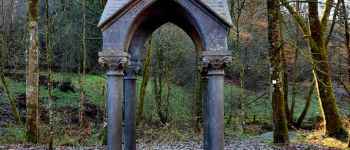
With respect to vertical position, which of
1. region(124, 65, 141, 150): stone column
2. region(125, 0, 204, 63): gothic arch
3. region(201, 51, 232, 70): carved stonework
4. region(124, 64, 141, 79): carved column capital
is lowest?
region(124, 65, 141, 150): stone column

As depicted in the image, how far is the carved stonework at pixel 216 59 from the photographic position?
25.4 feet

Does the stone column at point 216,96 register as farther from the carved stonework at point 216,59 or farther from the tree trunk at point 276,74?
the tree trunk at point 276,74

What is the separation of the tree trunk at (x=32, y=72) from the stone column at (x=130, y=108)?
18.9 feet

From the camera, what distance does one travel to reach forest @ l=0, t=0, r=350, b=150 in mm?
14586

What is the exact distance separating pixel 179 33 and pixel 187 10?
16.3 meters

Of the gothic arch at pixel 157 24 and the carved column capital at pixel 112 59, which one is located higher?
the gothic arch at pixel 157 24

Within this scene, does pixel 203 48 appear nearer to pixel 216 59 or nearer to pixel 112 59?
pixel 216 59

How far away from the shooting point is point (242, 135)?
21.5m

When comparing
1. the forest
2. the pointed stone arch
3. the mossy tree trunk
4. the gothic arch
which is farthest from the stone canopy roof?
the mossy tree trunk

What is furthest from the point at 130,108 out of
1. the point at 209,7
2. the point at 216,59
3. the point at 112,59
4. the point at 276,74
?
the point at 276,74

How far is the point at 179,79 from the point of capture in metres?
26.5

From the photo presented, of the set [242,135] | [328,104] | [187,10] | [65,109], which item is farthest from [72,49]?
[187,10]

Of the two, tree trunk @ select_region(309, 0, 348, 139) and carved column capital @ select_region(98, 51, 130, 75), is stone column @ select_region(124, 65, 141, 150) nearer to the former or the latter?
carved column capital @ select_region(98, 51, 130, 75)

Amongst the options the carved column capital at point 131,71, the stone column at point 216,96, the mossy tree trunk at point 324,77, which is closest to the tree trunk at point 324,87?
the mossy tree trunk at point 324,77
